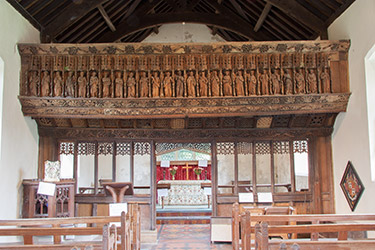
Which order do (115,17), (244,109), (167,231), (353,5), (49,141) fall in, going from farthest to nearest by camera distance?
(115,17) → (167,231) → (49,141) → (244,109) → (353,5)

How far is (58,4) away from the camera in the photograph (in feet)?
22.8

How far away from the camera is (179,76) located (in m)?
6.66

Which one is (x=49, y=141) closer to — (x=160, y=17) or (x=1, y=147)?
(x=1, y=147)

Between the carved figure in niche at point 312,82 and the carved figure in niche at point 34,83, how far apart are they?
463 centimetres


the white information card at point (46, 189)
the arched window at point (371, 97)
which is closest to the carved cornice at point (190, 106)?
the arched window at point (371, 97)

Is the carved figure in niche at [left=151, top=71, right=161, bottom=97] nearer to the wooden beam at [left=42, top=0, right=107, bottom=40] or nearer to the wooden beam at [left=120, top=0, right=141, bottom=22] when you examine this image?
the wooden beam at [left=42, top=0, right=107, bottom=40]

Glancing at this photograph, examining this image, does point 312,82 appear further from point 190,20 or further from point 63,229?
point 63,229

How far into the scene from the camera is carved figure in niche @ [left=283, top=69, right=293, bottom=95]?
6611mm

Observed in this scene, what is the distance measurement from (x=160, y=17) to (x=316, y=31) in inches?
149

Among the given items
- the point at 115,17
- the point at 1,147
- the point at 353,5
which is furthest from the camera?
the point at 115,17

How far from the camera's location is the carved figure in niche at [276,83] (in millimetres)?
6625

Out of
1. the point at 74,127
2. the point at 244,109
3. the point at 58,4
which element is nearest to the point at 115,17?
the point at 58,4

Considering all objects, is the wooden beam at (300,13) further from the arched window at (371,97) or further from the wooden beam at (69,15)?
the wooden beam at (69,15)

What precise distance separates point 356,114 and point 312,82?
0.91 meters
